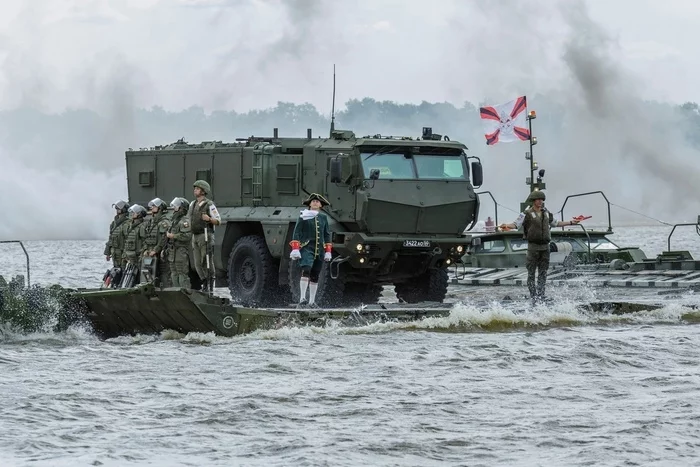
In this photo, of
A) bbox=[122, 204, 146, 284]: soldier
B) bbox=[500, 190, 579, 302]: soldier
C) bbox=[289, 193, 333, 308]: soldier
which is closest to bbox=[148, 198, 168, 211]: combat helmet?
bbox=[122, 204, 146, 284]: soldier

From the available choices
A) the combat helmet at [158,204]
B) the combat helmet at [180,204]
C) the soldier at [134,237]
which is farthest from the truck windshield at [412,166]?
the soldier at [134,237]

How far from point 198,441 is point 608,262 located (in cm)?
2270

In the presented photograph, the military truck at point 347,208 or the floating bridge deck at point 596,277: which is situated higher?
the military truck at point 347,208

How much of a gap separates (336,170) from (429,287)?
3.27 m

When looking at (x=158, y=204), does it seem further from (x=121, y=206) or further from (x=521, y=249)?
(x=521, y=249)

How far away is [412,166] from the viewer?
22953 mm

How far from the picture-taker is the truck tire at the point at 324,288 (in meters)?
22.6

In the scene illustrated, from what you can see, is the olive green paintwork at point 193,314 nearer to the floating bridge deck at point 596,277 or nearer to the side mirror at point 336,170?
the side mirror at point 336,170

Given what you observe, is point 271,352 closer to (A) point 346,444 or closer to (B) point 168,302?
(B) point 168,302

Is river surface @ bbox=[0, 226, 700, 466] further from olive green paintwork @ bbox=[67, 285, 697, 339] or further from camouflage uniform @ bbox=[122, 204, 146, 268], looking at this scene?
camouflage uniform @ bbox=[122, 204, 146, 268]

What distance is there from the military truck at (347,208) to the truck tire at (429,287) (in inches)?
0.7

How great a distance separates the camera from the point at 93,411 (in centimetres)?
1290

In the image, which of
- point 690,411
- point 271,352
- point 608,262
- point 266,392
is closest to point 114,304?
point 271,352

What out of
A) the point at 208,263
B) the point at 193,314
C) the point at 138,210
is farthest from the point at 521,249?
the point at 193,314
